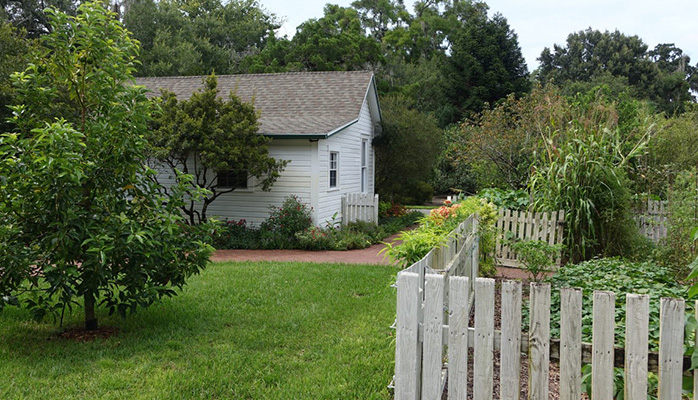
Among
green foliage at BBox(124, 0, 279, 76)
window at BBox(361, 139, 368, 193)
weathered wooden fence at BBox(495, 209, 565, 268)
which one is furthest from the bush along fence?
green foliage at BBox(124, 0, 279, 76)

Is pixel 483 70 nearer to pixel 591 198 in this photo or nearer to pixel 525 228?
pixel 525 228

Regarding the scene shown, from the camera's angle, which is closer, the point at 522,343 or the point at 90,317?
the point at 522,343

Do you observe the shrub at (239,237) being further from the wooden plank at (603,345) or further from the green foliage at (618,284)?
the wooden plank at (603,345)

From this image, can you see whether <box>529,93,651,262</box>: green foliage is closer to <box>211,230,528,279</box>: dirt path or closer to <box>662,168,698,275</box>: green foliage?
<box>662,168,698,275</box>: green foliage

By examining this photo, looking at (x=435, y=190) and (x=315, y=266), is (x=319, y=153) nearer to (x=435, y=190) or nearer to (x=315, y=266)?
(x=315, y=266)

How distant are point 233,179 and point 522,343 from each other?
1149 centimetres

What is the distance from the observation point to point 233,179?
1386cm

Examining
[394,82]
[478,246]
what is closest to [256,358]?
[478,246]

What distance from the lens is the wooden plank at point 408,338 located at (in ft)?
11.1

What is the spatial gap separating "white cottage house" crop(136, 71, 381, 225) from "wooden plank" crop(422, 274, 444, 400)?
9.63 meters

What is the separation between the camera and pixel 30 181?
5.00 metres

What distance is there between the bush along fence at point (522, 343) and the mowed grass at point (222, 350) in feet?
3.05

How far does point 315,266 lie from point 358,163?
24.4 feet

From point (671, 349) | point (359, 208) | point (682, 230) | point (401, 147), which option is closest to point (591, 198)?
point (682, 230)
